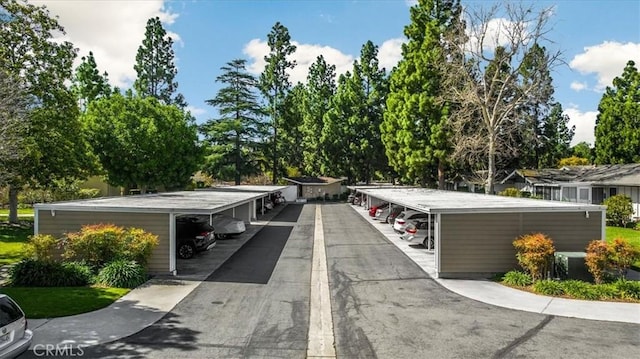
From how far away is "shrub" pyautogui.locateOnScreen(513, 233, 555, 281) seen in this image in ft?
44.1

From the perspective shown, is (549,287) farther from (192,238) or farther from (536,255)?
(192,238)

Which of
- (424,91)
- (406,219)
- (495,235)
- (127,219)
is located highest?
(424,91)

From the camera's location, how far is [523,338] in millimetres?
9164

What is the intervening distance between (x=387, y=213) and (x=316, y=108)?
114ft

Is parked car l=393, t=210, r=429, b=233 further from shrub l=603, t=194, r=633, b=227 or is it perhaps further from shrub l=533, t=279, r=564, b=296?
shrub l=603, t=194, r=633, b=227

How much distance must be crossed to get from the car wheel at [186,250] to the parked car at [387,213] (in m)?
14.6

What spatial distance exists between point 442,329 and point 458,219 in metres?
5.58

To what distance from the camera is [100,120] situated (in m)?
35.7

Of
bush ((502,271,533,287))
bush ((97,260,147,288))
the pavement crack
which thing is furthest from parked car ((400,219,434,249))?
bush ((97,260,147,288))

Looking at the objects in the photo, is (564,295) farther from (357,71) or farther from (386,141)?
(357,71)

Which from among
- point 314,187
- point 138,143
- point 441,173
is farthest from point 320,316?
point 314,187

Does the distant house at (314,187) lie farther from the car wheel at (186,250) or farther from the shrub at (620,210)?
the car wheel at (186,250)

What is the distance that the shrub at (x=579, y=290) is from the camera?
12.2 meters

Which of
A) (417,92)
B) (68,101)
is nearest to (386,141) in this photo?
(417,92)
